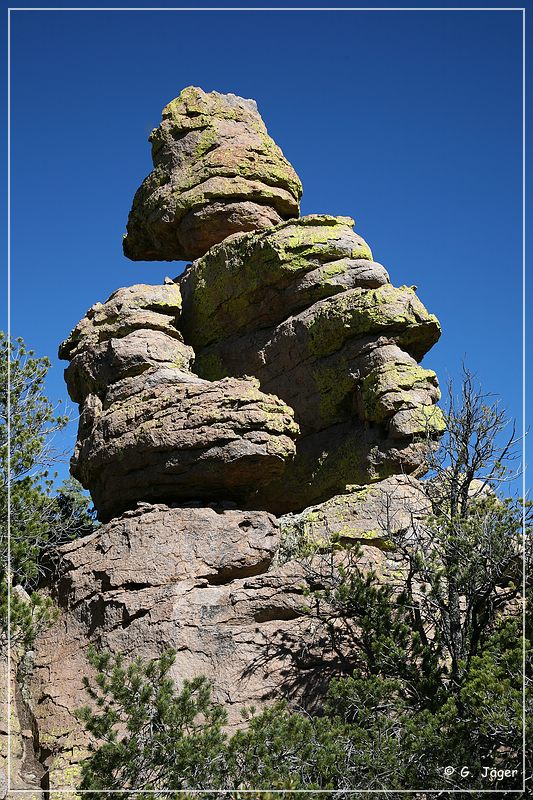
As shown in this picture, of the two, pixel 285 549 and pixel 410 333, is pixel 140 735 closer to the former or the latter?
pixel 285 549

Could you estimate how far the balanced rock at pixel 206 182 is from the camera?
23922 millimetres

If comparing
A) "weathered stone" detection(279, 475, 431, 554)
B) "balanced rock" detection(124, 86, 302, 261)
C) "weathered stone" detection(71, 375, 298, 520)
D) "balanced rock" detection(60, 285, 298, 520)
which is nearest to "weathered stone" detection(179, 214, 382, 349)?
"balanced rock" detection(60, 285, 298, 520)

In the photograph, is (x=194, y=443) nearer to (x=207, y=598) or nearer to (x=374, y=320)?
(x=207, y=598)

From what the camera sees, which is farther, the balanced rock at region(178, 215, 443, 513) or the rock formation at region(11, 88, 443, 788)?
the balanced rock at region(178, 215, 443, 513)

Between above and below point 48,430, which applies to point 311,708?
below

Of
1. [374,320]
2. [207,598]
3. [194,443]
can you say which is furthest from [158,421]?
[374,320]

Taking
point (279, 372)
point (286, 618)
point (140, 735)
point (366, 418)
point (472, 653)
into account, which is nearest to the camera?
point (140, 735)

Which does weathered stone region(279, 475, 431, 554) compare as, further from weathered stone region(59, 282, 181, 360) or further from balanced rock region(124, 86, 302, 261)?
balanced rock region(124, 86, 302, 261)

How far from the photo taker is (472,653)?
15586mm

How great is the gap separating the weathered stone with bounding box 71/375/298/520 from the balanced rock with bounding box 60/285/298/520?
0.02 m

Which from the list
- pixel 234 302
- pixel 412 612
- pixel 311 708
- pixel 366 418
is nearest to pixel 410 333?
pixel 366 418

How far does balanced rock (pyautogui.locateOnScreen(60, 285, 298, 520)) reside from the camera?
18.8 meters

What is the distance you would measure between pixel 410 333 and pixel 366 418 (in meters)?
1.89

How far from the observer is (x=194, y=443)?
18.9 metres
